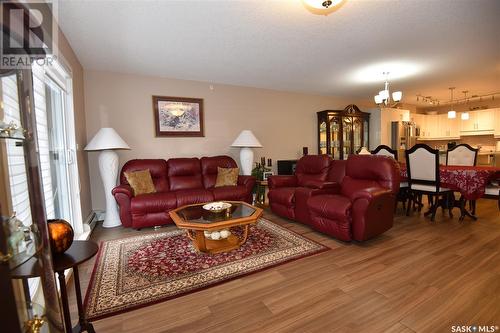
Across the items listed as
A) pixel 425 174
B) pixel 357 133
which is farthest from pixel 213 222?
pixel 357 133

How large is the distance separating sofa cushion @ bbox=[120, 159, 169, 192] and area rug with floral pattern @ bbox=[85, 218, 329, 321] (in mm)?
938

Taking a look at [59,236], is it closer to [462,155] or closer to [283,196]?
[283,196]

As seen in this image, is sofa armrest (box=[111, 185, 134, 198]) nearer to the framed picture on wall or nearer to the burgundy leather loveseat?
the framed picture on wall

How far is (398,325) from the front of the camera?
4.61 feet

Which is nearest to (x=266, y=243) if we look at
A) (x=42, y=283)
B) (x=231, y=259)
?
(x=231, y=259)

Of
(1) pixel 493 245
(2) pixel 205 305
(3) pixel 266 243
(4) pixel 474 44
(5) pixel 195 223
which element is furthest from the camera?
(4) pixel 474 44

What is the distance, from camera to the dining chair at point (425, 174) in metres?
3.30

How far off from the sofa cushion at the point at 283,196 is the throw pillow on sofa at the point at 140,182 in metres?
1.81

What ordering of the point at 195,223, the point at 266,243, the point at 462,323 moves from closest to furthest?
the point at 462,323, the point at 195,223, the point at 266,243

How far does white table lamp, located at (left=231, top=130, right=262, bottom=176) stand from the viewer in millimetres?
4227

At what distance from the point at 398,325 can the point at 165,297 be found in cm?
153

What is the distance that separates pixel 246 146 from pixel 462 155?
382 centimetres

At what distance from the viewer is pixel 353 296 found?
169 cm

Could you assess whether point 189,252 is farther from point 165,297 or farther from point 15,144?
point 15,144
